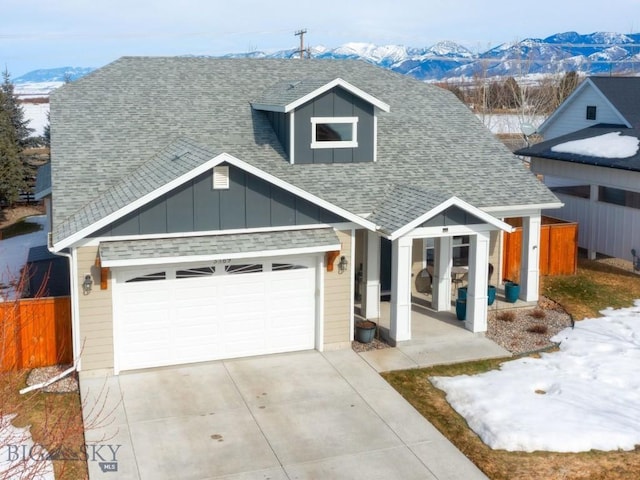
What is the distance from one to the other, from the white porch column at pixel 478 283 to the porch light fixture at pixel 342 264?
10.6ft

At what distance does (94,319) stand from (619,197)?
59.8 ft

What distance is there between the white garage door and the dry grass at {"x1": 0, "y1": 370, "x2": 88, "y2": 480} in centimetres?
169

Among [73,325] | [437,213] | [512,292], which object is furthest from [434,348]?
[73,325]

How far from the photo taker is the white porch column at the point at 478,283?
691 inches

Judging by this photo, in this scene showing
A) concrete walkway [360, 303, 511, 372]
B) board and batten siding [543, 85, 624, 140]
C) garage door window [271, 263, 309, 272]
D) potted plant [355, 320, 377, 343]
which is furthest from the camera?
board and batten siding [543, 85, 624, 140]

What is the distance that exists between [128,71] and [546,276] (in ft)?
46.9

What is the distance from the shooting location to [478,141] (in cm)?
2186

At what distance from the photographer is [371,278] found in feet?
61.5

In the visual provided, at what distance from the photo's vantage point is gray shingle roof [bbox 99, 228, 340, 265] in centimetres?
1462

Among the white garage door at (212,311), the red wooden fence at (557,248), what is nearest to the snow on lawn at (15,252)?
the white garage door at (212,311)

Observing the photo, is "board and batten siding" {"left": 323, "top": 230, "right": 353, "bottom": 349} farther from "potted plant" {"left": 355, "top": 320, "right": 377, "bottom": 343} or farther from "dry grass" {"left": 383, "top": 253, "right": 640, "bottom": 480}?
"dry grass" {"left": 383, "top": 253, "right": 640, "bottom": 480}

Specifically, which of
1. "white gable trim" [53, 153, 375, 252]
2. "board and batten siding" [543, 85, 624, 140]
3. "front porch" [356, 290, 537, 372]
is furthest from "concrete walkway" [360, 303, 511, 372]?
"board and batten siding" [543, 85, 624, 140]

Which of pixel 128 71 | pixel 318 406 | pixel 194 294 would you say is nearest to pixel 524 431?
pixel 318 406

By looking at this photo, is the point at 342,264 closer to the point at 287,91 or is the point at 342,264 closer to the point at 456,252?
the point at 287,91
